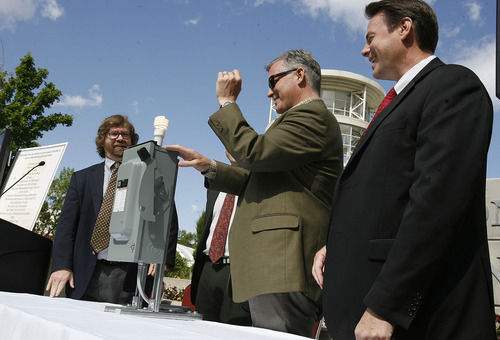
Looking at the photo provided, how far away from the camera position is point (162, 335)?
1.18 metres

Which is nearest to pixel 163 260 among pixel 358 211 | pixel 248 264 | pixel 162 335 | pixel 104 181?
pixel 248 264

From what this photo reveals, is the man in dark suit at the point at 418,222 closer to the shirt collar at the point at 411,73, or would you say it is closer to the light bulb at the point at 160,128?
the shirt collar at the point at 411,73

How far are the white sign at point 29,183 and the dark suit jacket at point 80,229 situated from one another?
0.71 meters

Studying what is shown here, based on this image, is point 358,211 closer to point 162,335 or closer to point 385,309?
point 385,309

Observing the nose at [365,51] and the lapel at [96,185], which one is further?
the lapel at [96,185]

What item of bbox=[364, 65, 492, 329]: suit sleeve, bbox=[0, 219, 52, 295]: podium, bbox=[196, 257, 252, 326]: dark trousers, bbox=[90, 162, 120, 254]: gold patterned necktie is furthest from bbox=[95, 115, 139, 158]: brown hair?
bbox=[364, 65, 492, 329]: suit sleeve

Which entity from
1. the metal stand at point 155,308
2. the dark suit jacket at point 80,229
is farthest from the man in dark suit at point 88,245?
the metal stand at point 155,308

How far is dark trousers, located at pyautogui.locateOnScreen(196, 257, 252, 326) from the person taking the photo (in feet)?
9.36

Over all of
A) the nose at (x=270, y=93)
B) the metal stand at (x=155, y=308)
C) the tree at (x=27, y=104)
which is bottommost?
the metal stand at (x=155, y=308)

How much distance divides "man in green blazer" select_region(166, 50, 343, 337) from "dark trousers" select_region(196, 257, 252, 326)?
0.93m

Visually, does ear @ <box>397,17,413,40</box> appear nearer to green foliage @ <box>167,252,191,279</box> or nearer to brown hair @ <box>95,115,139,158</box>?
brown hair @ <box>95,115,139,158</box>

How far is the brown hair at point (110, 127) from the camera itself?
366cm

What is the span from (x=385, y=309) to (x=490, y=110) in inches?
25.3

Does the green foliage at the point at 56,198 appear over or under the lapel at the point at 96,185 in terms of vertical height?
over
